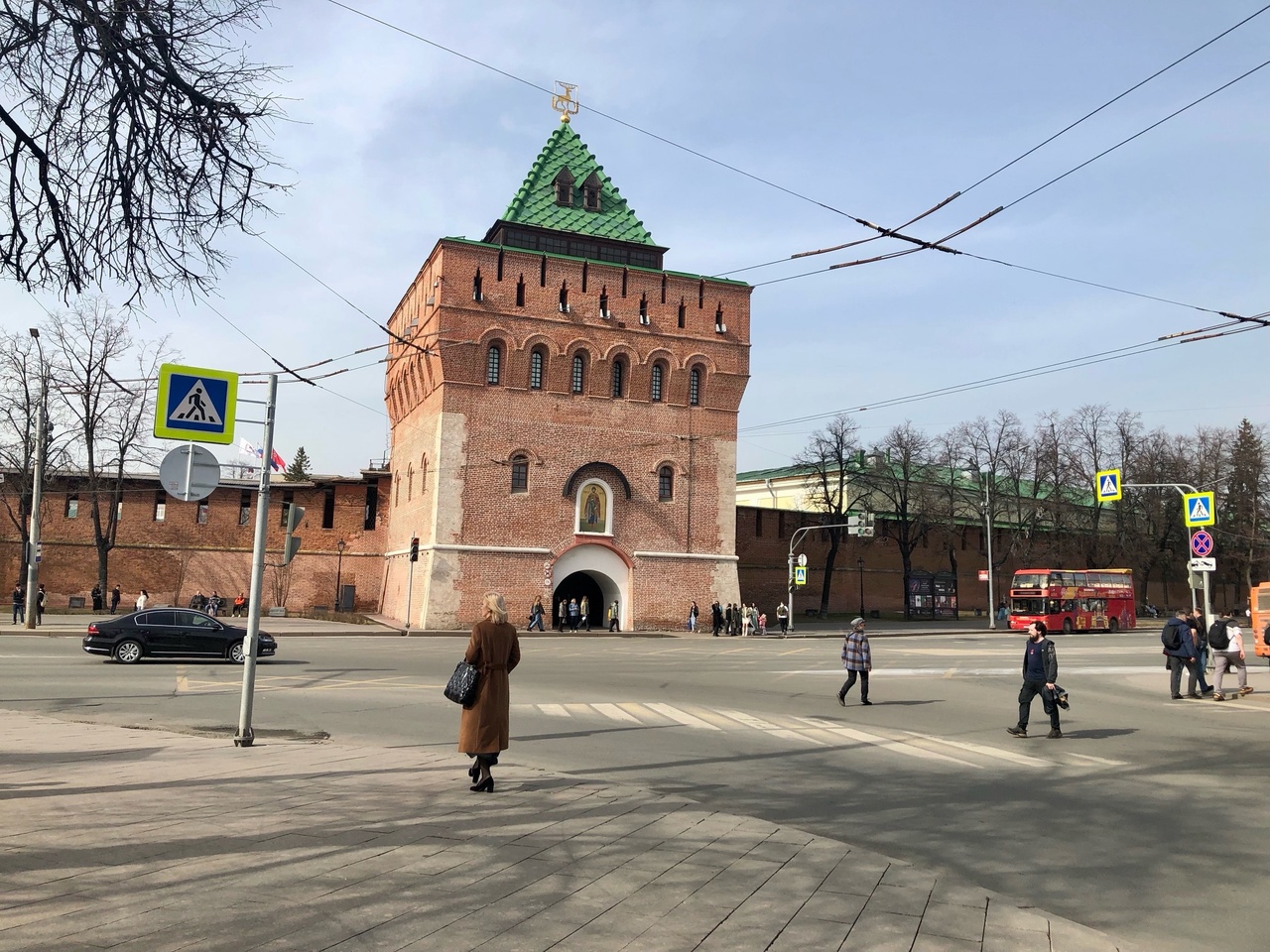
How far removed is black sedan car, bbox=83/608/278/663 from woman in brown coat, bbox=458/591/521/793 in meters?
16.8

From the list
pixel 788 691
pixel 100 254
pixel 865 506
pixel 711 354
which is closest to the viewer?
pixel 100 254

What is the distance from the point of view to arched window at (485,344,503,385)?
4419 cm

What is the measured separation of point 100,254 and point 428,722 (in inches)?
314

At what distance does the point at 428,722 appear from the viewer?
44.8ft

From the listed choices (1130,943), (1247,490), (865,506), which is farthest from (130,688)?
(1247,490)

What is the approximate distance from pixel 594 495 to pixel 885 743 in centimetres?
3310

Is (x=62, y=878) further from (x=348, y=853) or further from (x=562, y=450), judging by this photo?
(x=562, y=450)

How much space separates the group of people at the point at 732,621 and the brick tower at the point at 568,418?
0.68 metres

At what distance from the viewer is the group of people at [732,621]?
45.7 meters

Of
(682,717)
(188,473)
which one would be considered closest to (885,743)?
(682,717)

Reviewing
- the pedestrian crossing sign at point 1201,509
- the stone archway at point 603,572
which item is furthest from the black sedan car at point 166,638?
the pedestrian crossing sign at point 1201,509

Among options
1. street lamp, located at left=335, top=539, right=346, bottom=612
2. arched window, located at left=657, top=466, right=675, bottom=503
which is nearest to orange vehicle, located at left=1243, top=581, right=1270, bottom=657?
arched window, located at left=657, top=466, right=675, bottom=503

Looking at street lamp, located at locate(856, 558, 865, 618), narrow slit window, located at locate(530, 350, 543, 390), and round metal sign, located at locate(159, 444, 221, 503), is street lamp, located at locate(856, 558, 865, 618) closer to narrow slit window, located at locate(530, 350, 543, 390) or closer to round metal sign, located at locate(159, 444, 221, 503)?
narrow slit window, located at locate(530, 350, 543, 390)

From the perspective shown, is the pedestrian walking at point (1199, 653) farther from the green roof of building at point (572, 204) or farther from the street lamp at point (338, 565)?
the street lamp at point (338, 565)
